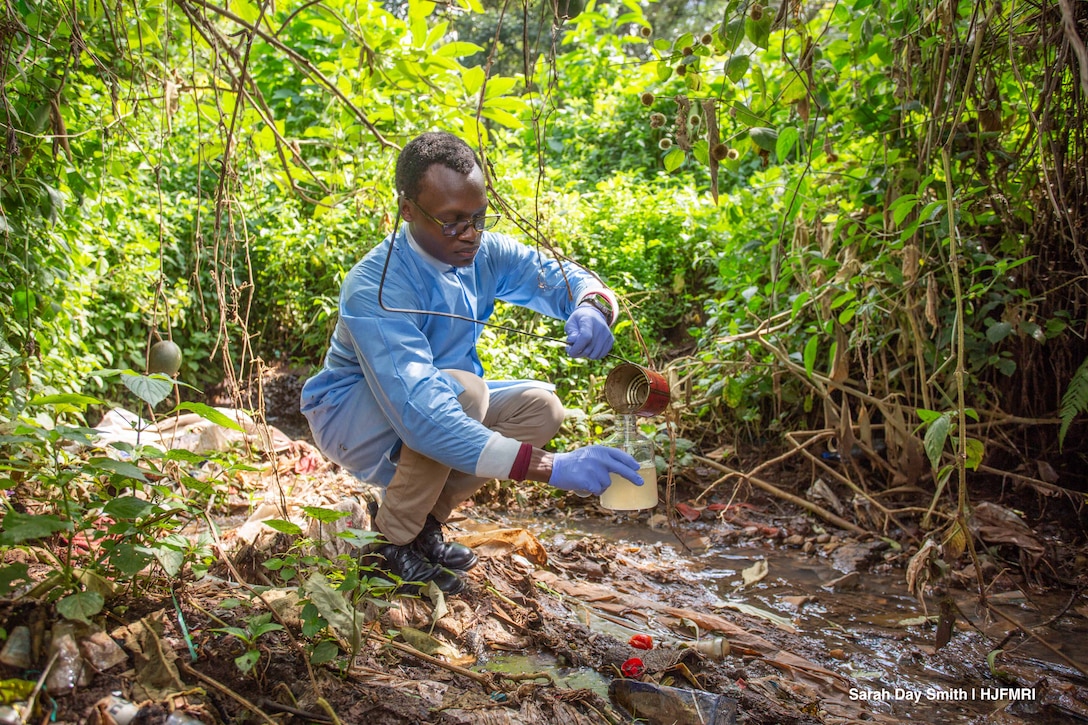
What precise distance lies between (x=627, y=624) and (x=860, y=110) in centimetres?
246

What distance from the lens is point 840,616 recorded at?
2.82m

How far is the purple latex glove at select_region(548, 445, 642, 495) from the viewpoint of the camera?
7.14ft

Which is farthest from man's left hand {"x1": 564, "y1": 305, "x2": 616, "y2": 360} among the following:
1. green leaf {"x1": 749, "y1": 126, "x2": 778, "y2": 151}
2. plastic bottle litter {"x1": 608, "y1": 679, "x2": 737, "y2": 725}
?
plastic bottle litter {"x1": 608, "y1": 679, "x2": 737, "y2": 725}

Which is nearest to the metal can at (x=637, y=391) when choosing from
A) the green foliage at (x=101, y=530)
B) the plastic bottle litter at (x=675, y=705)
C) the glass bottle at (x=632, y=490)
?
the glass bottle at (x=632, y=490)

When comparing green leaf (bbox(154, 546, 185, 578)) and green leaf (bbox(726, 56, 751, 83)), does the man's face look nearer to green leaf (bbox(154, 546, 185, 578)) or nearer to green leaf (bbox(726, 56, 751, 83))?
green leaf (bbox(726, 56, 751, 83))

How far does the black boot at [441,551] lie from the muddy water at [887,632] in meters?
0.50

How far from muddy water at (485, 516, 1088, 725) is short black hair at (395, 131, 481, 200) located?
150cm

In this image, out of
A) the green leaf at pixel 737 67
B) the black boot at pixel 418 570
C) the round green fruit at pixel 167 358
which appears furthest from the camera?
the round green fruit at pixel 167 358

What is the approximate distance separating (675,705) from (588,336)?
1164 mm

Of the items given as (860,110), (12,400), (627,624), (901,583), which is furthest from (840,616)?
(12,400)

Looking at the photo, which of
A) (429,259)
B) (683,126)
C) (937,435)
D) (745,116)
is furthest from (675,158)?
(937,435)

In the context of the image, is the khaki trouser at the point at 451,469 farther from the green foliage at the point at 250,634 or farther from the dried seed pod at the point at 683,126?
the dried seed pod at the point at 683,126

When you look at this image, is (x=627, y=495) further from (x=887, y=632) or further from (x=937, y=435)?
(x=887, y=632)

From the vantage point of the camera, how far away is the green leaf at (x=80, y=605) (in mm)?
1587
